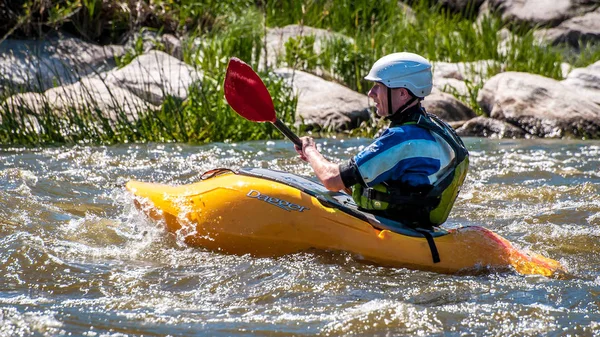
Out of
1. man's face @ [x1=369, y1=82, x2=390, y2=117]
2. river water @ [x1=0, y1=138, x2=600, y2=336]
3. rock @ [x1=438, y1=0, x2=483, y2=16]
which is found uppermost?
man's face @ [x1=369, y1=82, x2=390, y2=117]

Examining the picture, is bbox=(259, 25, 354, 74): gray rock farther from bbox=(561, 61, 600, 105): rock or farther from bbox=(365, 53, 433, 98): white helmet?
bbox=(365, 53, 433, 98): white helmet

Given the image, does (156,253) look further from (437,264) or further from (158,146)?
(158,146)

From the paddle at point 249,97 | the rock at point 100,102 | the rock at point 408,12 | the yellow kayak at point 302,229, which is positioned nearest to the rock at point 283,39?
the rock at point 408,12

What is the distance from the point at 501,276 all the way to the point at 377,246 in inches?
22.3

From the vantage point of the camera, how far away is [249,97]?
14.5ft

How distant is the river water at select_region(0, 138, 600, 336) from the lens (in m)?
3.20

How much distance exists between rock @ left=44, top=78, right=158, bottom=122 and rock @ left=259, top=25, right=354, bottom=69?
2.20 m

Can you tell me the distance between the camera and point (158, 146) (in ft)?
23.4

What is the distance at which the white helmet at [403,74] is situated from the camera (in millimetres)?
3869

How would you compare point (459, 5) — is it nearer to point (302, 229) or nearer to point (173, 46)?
point (173, 46)

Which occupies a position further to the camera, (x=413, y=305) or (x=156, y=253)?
(x=156, y=253)

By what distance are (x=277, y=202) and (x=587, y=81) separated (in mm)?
6698

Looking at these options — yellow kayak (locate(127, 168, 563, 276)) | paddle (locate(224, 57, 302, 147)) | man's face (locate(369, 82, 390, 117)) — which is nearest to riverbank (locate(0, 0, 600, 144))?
paddle (locate(224, 57, 302, 147))

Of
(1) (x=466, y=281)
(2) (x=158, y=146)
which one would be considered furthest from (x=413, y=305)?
(2) (x=158, y=146)
